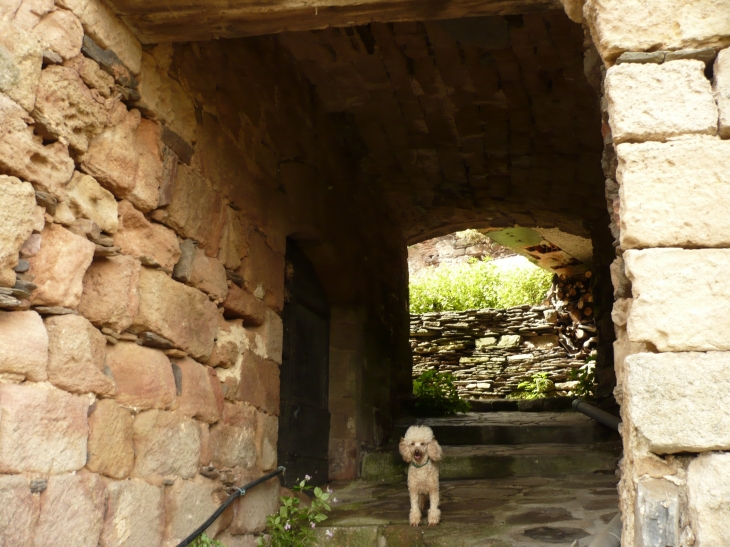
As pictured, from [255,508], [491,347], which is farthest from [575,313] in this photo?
[255,508]

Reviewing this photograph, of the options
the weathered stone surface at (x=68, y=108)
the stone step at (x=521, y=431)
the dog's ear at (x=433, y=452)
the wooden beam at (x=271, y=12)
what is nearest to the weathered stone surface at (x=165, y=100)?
the wooden beam at (x=271, y=12)

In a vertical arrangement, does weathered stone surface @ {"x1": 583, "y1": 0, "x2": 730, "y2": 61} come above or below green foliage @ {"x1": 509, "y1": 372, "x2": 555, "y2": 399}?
above

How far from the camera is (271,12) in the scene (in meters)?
2.60

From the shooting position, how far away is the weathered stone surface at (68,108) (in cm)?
215

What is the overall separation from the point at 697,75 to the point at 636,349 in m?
0.79

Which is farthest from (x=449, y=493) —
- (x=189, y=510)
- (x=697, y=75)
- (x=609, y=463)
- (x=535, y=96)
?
(x=697, y=75)

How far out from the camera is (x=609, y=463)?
5000 mm

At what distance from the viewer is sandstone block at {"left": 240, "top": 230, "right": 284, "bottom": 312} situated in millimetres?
3611

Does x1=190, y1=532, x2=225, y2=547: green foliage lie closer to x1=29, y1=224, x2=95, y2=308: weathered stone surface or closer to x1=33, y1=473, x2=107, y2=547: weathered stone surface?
x1=33, y1=473, x2=107, y2=547: weathered stone surface

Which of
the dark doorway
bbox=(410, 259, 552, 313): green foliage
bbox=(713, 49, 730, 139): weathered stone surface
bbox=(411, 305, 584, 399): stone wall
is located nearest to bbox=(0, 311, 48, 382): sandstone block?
bbox=(713, 49, 730, 139): weathered stone surface

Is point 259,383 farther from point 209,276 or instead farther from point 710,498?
point 710,498

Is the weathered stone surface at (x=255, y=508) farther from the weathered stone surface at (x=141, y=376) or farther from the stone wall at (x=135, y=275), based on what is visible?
the weathered stone surface at (x=141, y=376)

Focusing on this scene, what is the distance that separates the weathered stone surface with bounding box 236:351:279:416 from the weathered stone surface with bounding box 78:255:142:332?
0.98m

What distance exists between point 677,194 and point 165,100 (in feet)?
6.47
